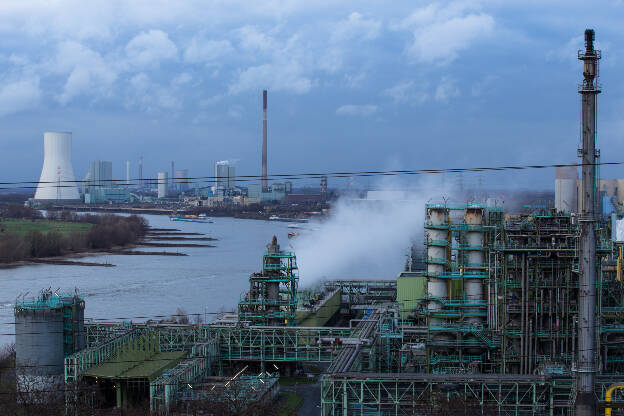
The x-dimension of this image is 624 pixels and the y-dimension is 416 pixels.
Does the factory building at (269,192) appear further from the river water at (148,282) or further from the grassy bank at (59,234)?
the river water at (148,282)

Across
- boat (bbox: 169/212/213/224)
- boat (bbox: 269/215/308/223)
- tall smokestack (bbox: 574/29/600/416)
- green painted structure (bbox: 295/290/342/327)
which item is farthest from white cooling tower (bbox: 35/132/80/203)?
tall smokestack (bbox: 574/29/600/416)

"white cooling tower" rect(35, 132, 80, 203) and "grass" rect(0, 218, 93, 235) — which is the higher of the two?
"white cooling tower" rect(35, 132, 80, 203)

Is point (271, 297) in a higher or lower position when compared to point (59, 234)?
higher

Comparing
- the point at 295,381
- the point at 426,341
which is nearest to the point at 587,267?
the point at 426,341

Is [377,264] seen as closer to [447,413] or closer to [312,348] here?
[312,348]

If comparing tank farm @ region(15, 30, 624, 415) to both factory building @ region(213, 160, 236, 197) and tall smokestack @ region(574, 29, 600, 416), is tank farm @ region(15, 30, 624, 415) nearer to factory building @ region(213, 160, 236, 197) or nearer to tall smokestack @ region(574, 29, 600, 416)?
tall smokestack @ region(574, 29, 600, 416)

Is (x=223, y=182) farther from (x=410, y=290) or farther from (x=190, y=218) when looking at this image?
(x=410, y=290)

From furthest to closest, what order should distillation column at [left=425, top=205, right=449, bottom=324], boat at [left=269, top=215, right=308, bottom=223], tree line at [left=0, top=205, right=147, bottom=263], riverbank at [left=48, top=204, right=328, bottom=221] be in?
riverbank at [left=48, top=204, right=328, bottom=221] < boat at [left=269, top=215, right=308, bottom=223] < tree line at [left=0, top=205, right=147, bottom=263] < distillation column at [left=425, top=205, right=449, bottom=324]

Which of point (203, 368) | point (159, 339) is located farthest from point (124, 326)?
point (203, 368)
